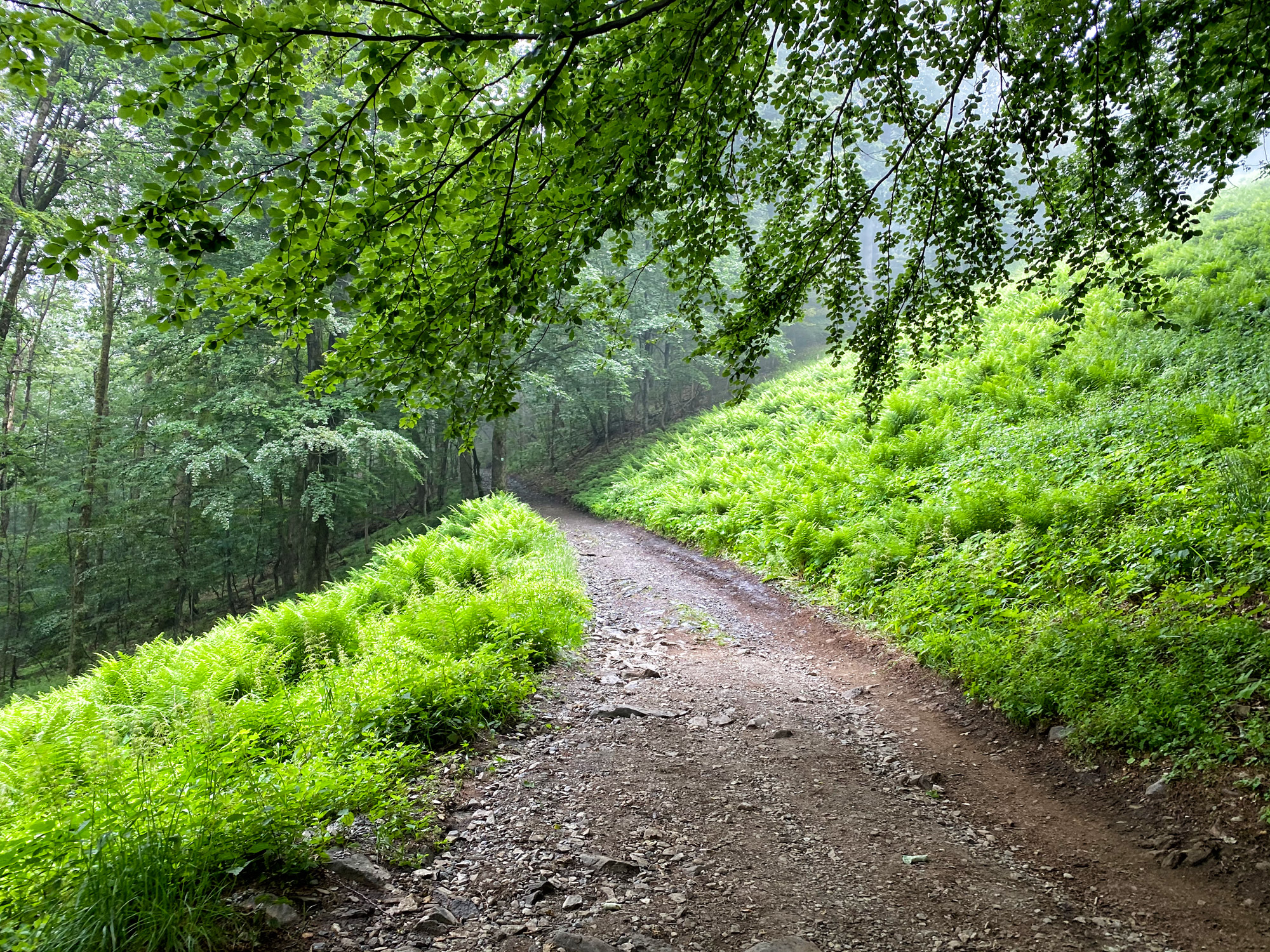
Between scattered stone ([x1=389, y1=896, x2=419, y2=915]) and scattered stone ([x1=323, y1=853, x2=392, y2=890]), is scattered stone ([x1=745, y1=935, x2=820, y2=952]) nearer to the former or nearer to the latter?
scattered stone ([x1=389, y1=896, x2=419, y2=915])

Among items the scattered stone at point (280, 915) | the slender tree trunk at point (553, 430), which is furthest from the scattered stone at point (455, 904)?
the slender tree trunk at point (553, 430)

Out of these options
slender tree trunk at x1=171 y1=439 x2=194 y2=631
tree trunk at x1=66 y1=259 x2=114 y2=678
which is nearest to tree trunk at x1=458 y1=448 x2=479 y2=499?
slender tree trunk at x1=171 y1=439 x2=194 y2=631

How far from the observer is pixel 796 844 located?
144 inches

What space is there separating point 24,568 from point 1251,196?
44612 millimetres

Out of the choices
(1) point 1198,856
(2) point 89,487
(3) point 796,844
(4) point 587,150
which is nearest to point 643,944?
(3) point 796,844

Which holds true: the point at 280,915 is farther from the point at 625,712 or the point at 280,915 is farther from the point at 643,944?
the point at 625,712

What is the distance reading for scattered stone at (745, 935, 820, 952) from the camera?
2777mm

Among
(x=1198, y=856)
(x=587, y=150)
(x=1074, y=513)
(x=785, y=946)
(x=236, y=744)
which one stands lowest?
(x=1198, y=856)

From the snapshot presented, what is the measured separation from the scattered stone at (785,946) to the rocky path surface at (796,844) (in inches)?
0.9

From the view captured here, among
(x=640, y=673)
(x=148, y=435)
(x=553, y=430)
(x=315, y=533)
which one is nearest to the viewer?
(x=640, y=673)

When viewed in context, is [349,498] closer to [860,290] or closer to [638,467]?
[638,467]

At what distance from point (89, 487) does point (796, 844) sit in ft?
60.9

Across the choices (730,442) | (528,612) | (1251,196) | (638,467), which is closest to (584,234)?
(528,612)

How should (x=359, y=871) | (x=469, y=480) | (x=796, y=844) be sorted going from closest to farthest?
(x=359, y=871) < (x=796, y=844) < (x=469, y=480)
